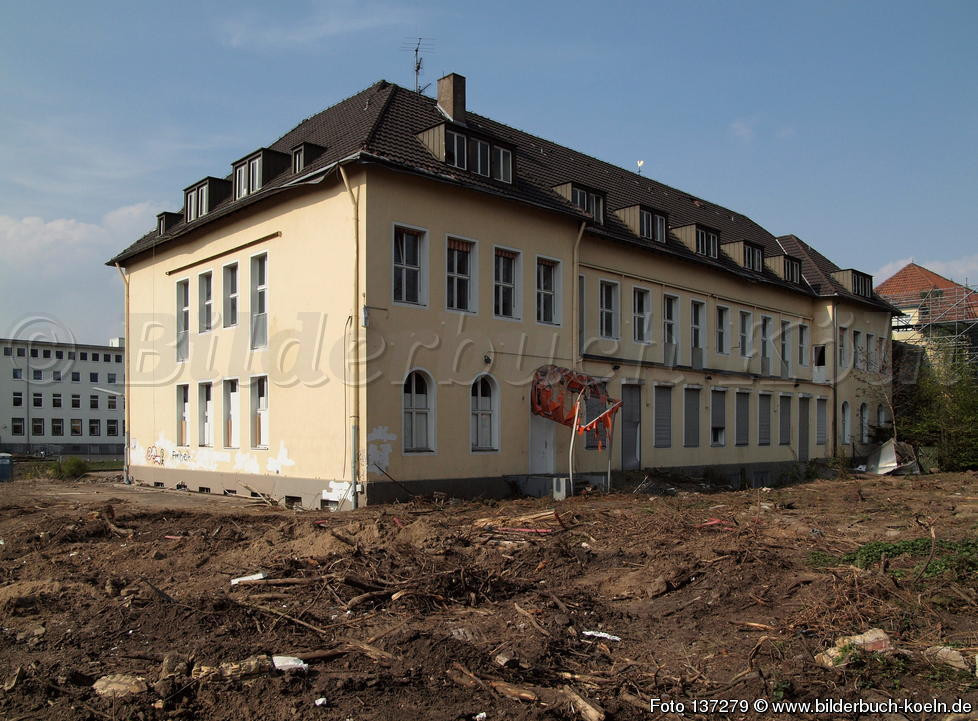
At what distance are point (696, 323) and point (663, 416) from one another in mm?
3976

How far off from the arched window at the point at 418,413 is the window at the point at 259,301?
4.24 m

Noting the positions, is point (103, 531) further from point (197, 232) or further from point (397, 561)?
point (197, 232)

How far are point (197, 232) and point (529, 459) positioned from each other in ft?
35.6

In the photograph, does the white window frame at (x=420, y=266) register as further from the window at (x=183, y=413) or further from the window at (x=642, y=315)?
the window at (x=183, y=413)

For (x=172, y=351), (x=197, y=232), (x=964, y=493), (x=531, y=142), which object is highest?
(x=531, y=142)

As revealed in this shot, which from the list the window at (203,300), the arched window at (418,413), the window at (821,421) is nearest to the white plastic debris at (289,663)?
the arched window at (418,413)

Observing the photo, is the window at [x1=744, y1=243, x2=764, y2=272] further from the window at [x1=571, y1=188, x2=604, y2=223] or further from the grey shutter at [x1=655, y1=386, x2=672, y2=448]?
the window at [x1=571, y1=188, x2=604, y2=223]

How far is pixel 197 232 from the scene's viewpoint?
863 inches

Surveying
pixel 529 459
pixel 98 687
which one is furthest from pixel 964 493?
pixel 98 687

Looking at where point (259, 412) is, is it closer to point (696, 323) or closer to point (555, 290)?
point (555, 290)

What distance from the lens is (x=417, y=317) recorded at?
17219mm

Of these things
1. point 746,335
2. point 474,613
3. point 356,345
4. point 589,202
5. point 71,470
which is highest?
point 589,202

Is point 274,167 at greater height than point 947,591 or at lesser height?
greater

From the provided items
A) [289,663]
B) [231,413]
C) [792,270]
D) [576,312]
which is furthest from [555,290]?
[792,270]
